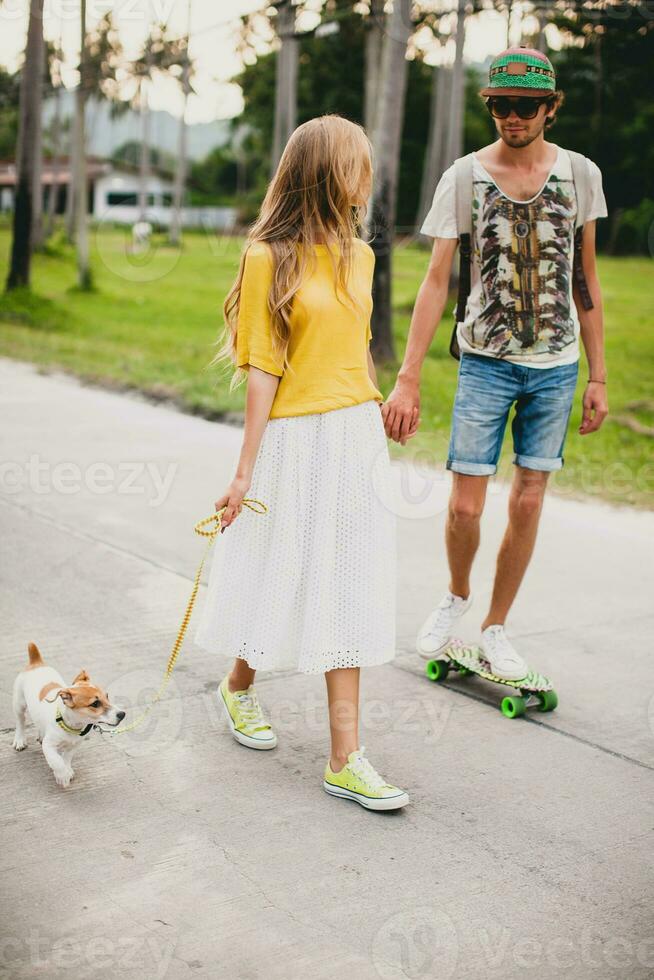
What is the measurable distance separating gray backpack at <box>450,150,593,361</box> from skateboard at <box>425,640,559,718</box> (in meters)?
1.21

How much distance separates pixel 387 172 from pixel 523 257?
386 inches

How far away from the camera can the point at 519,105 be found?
147 inches

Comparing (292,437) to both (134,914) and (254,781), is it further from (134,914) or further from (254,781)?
(134,914)

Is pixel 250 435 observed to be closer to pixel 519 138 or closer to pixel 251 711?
pixel 251 711

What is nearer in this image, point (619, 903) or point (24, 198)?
point (619, 903)

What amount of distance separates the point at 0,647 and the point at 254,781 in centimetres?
143

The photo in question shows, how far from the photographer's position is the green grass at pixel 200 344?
8.91 m

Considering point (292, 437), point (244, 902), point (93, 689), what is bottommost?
point (244, 902)

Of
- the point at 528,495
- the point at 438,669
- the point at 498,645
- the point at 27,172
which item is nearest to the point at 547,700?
the point at 498,645

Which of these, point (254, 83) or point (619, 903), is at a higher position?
point (254, 83)

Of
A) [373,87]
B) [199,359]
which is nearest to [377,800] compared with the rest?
[199,359]

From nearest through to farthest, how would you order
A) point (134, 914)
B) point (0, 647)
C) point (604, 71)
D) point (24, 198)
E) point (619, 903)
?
1. point (134, 914)
2. point (619, 903)
3. point (0, 647)
4. point (24, 198)
5. point (604, 71)

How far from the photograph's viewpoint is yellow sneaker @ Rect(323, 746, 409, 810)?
10.3ft

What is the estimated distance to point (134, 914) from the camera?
256 centimetres
